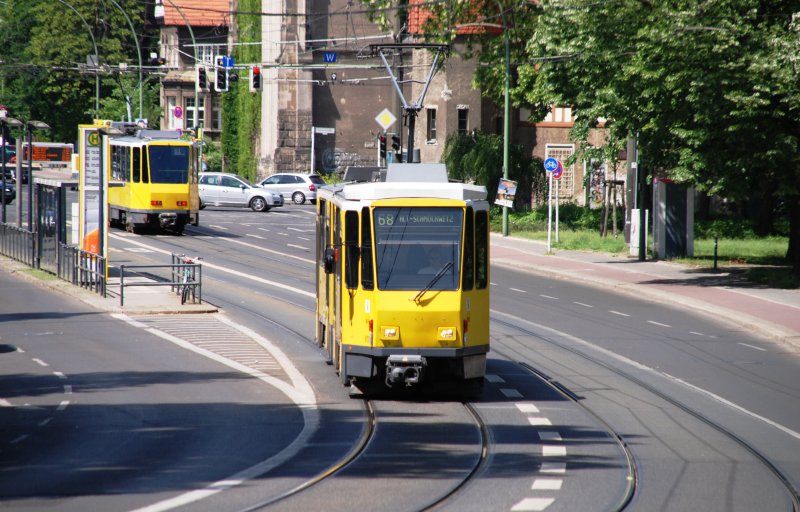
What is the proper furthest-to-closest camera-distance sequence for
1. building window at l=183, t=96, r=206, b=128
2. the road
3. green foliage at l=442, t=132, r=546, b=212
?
building window at l=183, t=96, r=206, b=128
green foliage at l=442, t=132, r=546, b=212
the road

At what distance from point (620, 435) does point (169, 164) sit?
30.4 m

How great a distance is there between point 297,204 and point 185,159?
22.9 meters

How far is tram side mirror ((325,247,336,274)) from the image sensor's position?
15.8m

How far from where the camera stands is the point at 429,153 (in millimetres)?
60594

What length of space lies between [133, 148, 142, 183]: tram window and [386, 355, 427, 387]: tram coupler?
2825 cm

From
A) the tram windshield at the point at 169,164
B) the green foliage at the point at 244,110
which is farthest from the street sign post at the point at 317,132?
the tram windshield at the point at 169,164

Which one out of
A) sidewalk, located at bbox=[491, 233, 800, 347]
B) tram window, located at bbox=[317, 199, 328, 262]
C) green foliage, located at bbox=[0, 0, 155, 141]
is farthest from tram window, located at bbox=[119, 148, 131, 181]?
green foliage, located at bbox=[0, 0, 155, 141]

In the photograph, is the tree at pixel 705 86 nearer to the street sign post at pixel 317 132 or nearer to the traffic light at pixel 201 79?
the traffic light at pixel 201 79

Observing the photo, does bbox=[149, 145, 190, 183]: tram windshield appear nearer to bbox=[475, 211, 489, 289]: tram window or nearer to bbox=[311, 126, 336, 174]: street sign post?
bbox=[475, 211, 489, 289]: tram window

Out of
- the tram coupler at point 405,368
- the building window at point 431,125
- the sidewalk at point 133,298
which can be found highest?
the building window at point 431,125

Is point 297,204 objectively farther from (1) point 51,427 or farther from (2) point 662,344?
(1) point 51,427

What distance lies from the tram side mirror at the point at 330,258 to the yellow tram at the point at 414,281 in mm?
443

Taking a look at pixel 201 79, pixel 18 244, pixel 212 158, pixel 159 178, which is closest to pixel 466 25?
pixel 201 79

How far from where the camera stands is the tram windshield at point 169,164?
136ft
